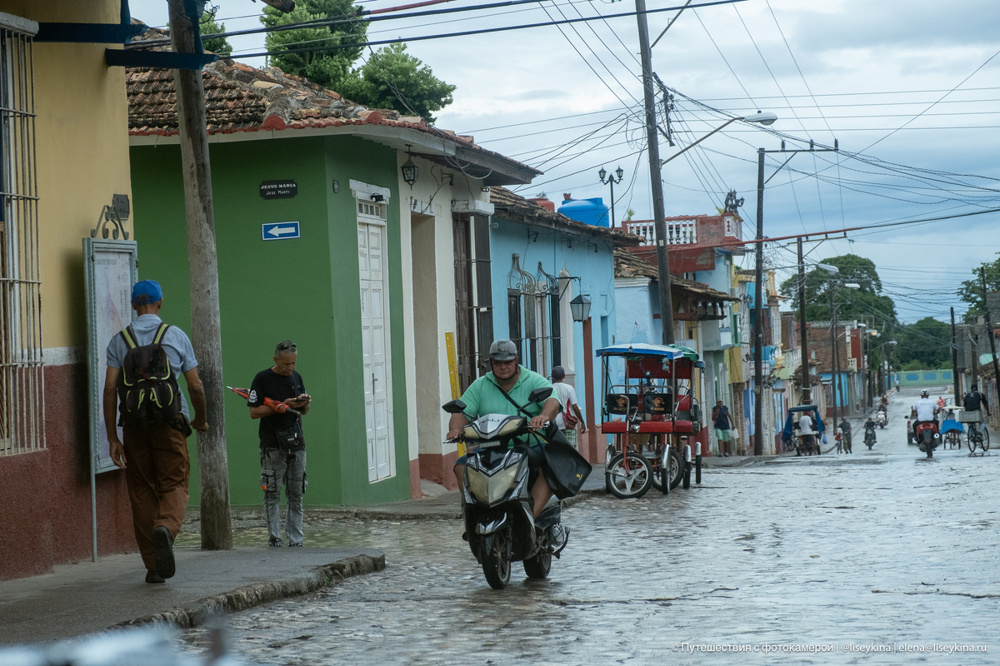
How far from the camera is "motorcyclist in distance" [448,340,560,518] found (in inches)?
353

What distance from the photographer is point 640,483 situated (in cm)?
1659

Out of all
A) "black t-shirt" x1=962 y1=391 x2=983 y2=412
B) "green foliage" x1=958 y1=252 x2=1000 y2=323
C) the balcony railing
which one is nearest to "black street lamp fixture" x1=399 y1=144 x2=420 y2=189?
"black t-shirt" x1=962 y1=391 x2=983 y2=412

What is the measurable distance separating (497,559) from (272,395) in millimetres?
3003

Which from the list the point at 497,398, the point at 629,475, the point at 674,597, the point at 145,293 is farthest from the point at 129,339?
the point at 629,475

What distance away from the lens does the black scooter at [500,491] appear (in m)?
8.43

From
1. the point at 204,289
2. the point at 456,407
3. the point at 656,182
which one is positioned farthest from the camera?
the point at 656,182

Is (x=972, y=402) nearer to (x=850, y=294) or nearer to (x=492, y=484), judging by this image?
(x=492, y=484)

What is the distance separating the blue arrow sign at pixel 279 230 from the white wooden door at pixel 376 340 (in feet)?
3.54

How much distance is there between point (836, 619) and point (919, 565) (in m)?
2.59

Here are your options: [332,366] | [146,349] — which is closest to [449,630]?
[146,349]

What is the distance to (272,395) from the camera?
10.8 m

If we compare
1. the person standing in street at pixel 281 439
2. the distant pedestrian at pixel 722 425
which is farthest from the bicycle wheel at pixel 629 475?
the distant pedestrian at pixel 722 425

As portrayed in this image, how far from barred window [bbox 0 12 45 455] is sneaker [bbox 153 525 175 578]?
133 cm

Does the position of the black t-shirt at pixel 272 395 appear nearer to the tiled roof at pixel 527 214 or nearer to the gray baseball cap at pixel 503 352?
the gray baseball cap at pixel 503 352
